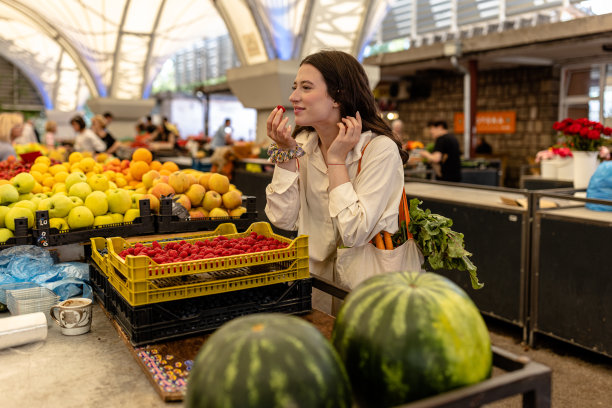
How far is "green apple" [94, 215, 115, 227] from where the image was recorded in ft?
7.89

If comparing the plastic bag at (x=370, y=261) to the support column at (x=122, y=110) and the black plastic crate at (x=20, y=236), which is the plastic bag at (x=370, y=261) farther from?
the support column at (x=122, y=110)

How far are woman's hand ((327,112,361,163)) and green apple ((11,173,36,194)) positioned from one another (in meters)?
1.59

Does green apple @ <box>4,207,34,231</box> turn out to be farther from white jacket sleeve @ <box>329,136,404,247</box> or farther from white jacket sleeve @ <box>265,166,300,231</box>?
white jacket sleeve @ <box>329,136,404,247</box>

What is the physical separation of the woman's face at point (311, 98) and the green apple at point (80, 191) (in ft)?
3.87

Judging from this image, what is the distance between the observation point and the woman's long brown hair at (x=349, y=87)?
6.22 ft

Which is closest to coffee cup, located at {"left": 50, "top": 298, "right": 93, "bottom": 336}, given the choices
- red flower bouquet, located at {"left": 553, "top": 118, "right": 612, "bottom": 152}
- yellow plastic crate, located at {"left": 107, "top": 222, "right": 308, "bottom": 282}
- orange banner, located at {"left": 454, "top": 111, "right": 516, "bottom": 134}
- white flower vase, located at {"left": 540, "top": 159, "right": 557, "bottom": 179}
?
yellow plastic crate, located at {"left": 107, "top": 222, "right": 308, "bottom": 282}

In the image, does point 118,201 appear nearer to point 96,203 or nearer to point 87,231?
point 96,203

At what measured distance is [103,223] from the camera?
240 centimetres

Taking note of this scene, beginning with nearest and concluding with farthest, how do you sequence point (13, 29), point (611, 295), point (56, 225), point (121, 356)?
point (121, 356) → point (56, 225) → point (611, 295) → point (13, 29)

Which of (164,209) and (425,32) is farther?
(425,32)

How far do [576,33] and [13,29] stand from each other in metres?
24.3

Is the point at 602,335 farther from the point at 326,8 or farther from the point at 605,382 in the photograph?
the point at 326,8

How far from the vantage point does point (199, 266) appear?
4.85ft

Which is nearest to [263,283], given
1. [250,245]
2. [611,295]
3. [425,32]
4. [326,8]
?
[250,245]
